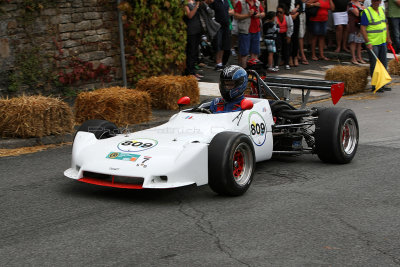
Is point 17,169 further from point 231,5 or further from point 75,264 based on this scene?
point 231,5

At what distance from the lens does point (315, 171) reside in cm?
820

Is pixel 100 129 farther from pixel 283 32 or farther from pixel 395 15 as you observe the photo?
pixel 395 15

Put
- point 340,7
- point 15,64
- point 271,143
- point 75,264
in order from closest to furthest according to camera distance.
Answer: point 75,264
point 271,143
point 15,64
point 340,7

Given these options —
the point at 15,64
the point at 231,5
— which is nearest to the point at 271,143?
the point at 15,64

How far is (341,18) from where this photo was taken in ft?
63.5

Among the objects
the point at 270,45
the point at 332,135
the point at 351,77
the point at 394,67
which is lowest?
the point at 394,67

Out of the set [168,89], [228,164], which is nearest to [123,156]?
[228,164]

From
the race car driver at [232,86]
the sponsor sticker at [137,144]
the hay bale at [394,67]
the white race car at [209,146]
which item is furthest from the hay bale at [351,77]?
the sponsor sticker at [137,144]

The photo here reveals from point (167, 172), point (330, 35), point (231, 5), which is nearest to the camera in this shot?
point (167, 172)

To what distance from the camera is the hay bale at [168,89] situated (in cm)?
1249

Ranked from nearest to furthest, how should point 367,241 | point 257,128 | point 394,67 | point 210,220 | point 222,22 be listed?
point 367,241, point 210,220, point 257,128, point 222,22, point 394,67

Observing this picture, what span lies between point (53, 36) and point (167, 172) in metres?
7.30

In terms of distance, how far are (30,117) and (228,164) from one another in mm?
4060

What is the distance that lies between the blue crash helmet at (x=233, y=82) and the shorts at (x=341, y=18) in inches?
467
